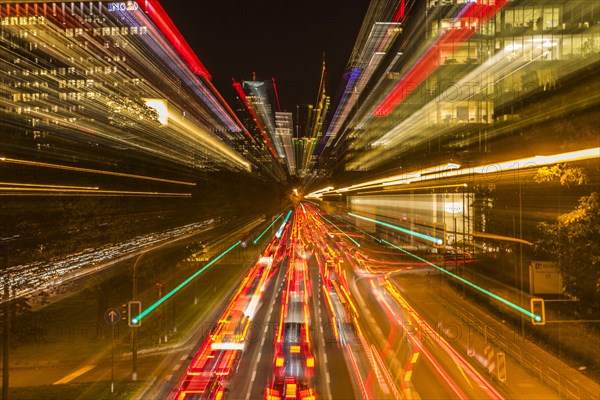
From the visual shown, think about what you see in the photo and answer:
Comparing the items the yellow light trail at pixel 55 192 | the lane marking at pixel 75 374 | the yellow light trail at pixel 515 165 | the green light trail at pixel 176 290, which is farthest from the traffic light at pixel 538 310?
the yellow light trail at pixel 55 192

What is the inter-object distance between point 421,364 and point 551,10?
79.1 feet

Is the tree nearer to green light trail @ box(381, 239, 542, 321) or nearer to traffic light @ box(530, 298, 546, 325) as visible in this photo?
green light trail @ box(381, 239, 542, 321)

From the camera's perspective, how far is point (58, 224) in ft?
47.2

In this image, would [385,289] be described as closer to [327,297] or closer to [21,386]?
[327,297]

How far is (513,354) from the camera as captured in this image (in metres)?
13.7

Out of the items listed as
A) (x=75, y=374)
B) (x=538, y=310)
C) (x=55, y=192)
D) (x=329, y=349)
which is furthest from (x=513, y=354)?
(x=55, y=192)

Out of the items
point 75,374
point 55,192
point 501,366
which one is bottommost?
point 75,374

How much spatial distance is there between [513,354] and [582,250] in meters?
4.18

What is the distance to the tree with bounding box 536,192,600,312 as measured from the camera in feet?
36.0

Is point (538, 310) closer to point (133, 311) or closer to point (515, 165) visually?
point (515, 165)

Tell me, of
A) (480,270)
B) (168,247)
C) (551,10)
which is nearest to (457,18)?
(480,270)

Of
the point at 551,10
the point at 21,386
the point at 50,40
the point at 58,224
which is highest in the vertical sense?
the point at 551,10

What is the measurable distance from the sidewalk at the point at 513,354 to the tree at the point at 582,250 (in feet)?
6.33

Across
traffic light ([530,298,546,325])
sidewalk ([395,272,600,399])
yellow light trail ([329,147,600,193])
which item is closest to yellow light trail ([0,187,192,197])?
traffic light ([530,298,546,325])
